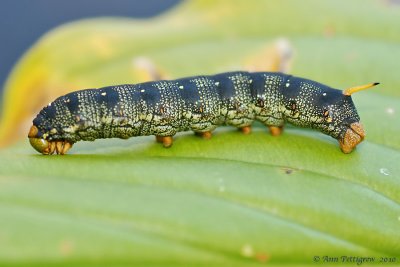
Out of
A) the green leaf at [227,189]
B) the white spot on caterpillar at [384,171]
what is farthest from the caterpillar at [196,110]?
the white spot on caterpillar at [384,171]

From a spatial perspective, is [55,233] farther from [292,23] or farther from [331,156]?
[292,23]

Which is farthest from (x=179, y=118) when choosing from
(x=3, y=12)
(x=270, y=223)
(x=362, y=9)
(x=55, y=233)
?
(x=3, y=12)

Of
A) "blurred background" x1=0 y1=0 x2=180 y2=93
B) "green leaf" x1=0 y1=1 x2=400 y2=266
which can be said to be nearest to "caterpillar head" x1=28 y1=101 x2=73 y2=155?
"green leaf" x1=0 y1=1 x2=400 y2=266

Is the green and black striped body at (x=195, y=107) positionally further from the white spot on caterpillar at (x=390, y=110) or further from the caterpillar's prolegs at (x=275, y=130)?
the white spot on caterpillar at (x=390, y=110)

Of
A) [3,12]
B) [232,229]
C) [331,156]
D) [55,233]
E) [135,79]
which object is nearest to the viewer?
[55,233]

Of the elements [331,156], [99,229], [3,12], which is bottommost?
[3,12]

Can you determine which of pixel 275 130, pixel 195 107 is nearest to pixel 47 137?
pixel 195 107

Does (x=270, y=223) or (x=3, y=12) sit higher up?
(x=270, y=223)

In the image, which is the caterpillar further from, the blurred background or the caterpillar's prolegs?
the blurred background
